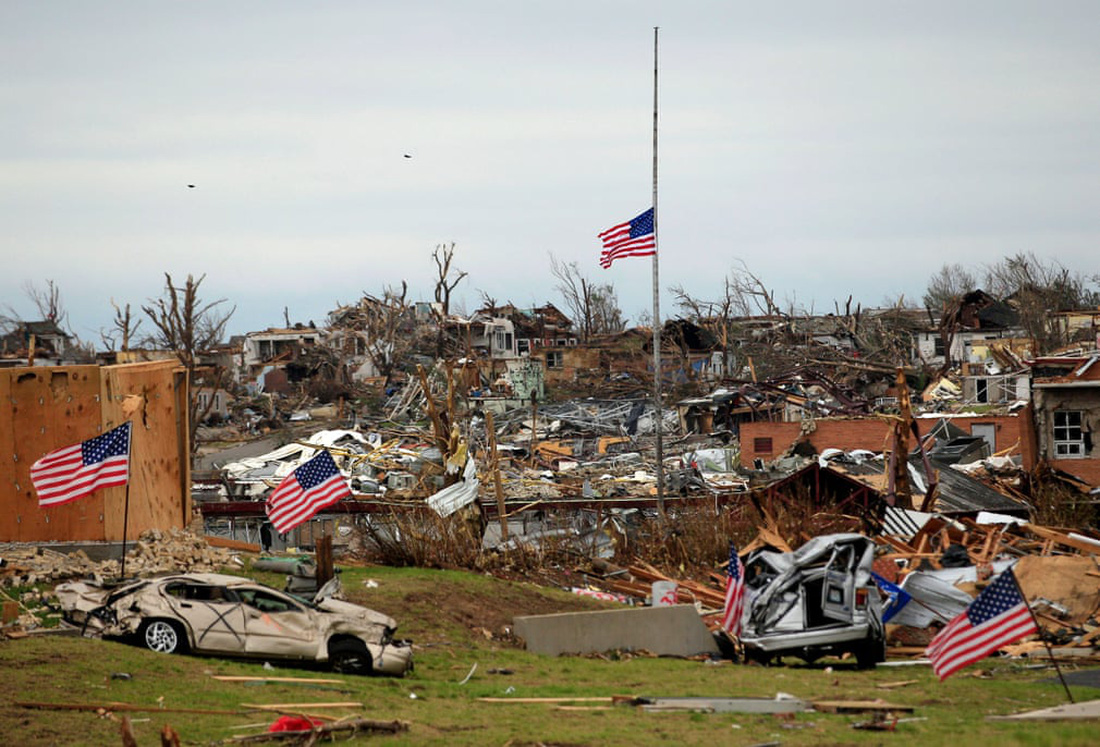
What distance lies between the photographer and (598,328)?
388ft

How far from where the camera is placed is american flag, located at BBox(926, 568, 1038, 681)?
1320cm

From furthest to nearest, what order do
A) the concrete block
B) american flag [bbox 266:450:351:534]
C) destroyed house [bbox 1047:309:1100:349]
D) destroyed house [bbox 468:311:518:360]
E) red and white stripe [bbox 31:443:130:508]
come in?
destroyed house [bbox 468:311:518:360] < destroyed house [bbox 1047:309:1100:349] < american flag [bbox 266:450:351:534] < the concrete block < red and white stripe [bbox 31:443:130:508]

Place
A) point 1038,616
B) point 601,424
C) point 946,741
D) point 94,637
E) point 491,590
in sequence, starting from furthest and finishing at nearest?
1. point 601,424
2. point 491,590
3. point 1038,616
4. point 94,637
5. point 946,741

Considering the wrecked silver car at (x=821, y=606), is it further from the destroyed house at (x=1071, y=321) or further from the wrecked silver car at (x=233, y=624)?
the destroyed house at (x=1071, y=321)

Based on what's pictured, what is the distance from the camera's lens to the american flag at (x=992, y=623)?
13.2 metres

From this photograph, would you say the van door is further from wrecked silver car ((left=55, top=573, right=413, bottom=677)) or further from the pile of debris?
the pile of debris

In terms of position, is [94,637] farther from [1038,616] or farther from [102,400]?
[1038,616]

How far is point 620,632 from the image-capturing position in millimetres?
20547

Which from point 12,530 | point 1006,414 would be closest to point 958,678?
point 12,530

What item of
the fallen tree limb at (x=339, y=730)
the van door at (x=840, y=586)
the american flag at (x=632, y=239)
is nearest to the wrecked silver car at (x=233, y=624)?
the fallen tree limb at (x=339, y=730)

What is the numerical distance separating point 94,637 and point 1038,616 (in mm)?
14764

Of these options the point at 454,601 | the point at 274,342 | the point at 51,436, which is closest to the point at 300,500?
the point at 454,601

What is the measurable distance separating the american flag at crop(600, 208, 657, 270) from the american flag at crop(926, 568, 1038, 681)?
1973 cm

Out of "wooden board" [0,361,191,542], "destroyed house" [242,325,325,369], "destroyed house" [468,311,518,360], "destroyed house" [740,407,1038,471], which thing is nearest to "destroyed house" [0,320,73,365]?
"destroyed house" [242,325,325,369]
